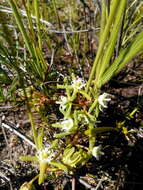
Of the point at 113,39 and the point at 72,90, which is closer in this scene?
the point at 113,39

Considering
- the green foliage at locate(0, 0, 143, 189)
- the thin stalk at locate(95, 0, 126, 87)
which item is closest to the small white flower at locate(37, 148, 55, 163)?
the green foliage at locate(0, 0, 143, 189)

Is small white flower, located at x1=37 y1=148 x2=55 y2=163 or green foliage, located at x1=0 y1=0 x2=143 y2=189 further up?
green foliage, located at x1=0 y1=0 x2=143 y2=189

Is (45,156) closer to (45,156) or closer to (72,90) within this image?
(45,156)

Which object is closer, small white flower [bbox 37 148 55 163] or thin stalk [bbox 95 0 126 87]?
thin stalk [bbox 95 0 126 87]

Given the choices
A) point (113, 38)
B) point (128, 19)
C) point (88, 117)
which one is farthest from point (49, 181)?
Result: point (128, 19)

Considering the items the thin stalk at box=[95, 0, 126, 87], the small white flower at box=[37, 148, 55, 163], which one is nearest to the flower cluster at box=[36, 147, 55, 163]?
the small white flower at box=[37, 148, 55, 163]

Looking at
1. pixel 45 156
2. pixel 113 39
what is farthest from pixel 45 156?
pixel 113 39

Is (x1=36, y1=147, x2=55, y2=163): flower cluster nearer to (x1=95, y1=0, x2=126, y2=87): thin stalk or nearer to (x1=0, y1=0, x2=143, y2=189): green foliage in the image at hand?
(x1=0, y1=0, x2=143, y2=189): green foliage

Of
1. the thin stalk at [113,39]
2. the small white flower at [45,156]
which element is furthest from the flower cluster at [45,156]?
the thin stalk at [113,39]

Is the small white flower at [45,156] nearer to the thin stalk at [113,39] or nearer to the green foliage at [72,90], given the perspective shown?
the green foliage at [72,90]

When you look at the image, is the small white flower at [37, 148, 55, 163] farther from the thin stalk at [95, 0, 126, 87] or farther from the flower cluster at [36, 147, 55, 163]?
the thin stalk at [95, 0, 126, 87]

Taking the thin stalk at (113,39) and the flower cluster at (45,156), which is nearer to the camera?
the thin stalk at (113,39)
